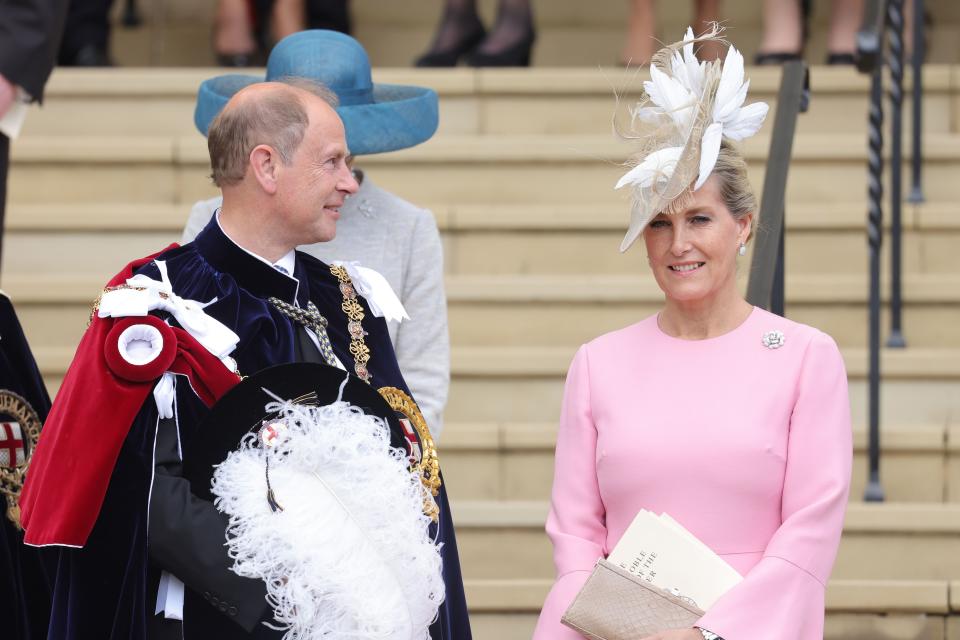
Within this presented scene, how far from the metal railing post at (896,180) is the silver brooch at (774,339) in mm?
2137

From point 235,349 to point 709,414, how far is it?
32.0 inches

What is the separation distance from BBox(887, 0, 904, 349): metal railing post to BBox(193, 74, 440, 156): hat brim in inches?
67.2

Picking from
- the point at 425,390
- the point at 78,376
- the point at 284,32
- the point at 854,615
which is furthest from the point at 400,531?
the point at 284,32

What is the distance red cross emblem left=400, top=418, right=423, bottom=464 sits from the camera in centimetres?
287

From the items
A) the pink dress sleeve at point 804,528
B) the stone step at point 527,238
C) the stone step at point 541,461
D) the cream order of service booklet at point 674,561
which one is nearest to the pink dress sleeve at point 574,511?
the cream order of service booklet at point 674,561

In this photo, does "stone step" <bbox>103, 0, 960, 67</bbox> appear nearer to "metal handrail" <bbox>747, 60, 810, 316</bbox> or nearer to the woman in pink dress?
"metal handrail" <bbox>747, 60, 810, 316</bbox>

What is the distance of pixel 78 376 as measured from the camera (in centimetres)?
263

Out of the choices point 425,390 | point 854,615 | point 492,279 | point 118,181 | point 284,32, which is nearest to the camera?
point 425,390

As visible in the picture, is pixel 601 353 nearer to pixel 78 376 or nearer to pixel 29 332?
pixel 78 376

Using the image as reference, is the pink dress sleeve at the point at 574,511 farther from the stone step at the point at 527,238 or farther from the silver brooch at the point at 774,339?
the stone step at the point at 527,238

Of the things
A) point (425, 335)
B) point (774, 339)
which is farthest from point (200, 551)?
point (425, 335)

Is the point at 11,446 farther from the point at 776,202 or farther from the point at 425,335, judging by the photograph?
the point at 776,202

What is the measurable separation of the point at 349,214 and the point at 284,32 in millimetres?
2942

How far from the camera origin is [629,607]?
2.80 meters
